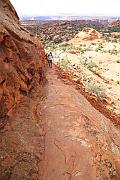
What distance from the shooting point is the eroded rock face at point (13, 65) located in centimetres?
901

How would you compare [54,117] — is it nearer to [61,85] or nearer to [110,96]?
[61,85]

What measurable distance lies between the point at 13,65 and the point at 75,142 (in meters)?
2.61

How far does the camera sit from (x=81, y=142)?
373 inches

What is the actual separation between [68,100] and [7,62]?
9.97ft

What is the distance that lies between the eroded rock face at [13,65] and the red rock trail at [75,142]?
980 mm


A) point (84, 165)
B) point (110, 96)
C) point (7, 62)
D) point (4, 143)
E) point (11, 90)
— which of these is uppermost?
point (7, 62)

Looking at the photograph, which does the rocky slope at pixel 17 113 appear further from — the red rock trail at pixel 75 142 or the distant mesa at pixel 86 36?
the distant mesa at pixel 86 36

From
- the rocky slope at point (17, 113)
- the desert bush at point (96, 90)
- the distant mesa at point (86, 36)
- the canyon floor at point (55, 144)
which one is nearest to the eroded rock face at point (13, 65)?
the rocky slope at point (17, 113)

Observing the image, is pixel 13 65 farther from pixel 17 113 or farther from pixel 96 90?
pixel 96 90

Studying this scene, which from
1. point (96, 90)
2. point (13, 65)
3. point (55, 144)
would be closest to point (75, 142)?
point (55, 144)

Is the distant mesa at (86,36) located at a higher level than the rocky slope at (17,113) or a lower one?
lower

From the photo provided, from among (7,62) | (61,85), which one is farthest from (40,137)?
(61,85)

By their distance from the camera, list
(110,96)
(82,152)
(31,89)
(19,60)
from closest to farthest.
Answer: (82,152) → (19,60) → (31,89) → (110,96)

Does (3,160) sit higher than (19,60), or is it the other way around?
(19,60)
